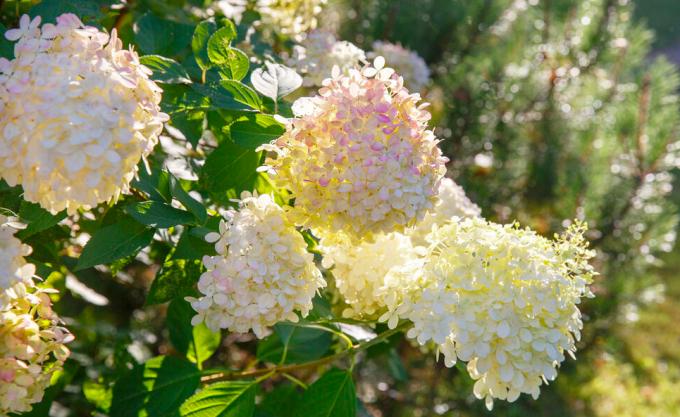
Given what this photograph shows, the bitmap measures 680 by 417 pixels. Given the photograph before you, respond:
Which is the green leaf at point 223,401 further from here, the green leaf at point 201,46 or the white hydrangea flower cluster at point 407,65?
the white hydrangea flower cluster at point 407,65

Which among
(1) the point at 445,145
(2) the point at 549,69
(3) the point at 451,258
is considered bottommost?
(1) the point at 445,145

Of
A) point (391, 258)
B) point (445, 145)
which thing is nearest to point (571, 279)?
point (391, 258)

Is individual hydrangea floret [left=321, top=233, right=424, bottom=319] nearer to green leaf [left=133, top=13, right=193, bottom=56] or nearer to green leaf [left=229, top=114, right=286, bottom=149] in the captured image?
green leaf [left=229, top=114, right=286, bottom=149]

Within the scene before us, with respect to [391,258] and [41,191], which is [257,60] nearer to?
[391,258]

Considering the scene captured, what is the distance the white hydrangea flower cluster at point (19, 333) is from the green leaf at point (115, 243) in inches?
3.0

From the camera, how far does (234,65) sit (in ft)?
3.41

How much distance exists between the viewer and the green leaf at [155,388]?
119 cm

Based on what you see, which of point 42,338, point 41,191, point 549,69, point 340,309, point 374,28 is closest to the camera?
point 41,191

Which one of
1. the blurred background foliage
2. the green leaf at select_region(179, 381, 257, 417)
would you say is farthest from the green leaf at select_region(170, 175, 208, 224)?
the blurred background foliage

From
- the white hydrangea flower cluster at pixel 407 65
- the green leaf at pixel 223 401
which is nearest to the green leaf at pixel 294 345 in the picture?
the green leaf at pixel 223 401

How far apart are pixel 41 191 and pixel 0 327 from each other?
193mm

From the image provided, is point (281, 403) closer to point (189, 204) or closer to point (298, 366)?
point (298, 366)

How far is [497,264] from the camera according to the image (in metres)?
0.95

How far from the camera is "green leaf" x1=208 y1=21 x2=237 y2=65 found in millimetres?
1017
